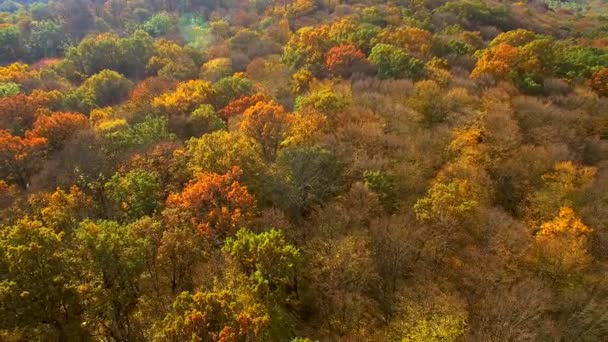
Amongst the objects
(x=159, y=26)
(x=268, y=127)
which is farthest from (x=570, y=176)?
(x=159, y=26)

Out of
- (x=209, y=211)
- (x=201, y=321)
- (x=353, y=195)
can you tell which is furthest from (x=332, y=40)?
(x=201, y=321)

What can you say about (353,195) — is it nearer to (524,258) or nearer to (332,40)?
(524,258)

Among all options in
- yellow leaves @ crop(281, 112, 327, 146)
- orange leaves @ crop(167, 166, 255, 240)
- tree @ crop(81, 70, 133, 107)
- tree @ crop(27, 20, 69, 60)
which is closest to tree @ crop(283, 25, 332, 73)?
yellow leaves @ crop(281, 112, 327, 146)

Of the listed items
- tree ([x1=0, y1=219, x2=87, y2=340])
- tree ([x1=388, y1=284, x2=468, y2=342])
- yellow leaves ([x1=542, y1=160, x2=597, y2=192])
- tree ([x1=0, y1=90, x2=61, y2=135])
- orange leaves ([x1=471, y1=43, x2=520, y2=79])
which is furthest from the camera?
orange leaves ([x1=471, y1=43, x2=520, y2=79])

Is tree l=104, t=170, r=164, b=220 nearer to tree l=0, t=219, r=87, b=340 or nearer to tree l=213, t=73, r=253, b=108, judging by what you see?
tree l=0, t=219, r=87, b=340

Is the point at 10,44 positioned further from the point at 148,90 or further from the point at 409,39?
the point at 409,39
